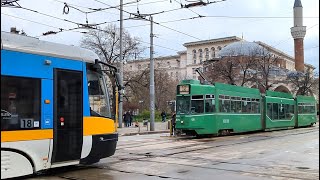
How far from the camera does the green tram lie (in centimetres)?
2223

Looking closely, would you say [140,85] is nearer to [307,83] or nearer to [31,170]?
[307,83]

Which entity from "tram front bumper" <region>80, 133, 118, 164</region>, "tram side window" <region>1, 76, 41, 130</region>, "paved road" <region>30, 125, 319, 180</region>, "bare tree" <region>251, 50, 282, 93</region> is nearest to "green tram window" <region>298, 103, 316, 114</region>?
"bare tree" <region>251, 50, 282, 93</region>

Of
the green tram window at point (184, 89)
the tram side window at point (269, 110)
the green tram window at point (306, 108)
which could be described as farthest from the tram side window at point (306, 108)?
the green tram window at point (184, 89)

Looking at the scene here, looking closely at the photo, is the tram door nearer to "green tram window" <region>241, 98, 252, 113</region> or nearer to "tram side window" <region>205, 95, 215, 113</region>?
"tram side window" <region>205, 95, 215, 113</region>

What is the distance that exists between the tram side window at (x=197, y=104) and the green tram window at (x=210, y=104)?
30 centimetres

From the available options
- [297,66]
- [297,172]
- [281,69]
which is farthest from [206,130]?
[297,66]

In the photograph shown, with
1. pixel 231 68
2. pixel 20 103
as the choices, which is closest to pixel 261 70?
pixel 231 68

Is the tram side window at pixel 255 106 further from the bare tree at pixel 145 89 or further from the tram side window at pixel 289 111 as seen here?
the bare tree at pixel 145 89

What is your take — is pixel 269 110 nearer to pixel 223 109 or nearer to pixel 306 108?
pixel 223 109

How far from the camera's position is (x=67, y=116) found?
9414 millimetres

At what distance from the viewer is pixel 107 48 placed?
43594mm

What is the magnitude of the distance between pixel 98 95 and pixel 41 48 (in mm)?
1959

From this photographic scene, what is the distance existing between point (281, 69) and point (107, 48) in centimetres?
4867

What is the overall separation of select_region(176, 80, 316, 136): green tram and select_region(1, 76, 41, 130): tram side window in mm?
13889
